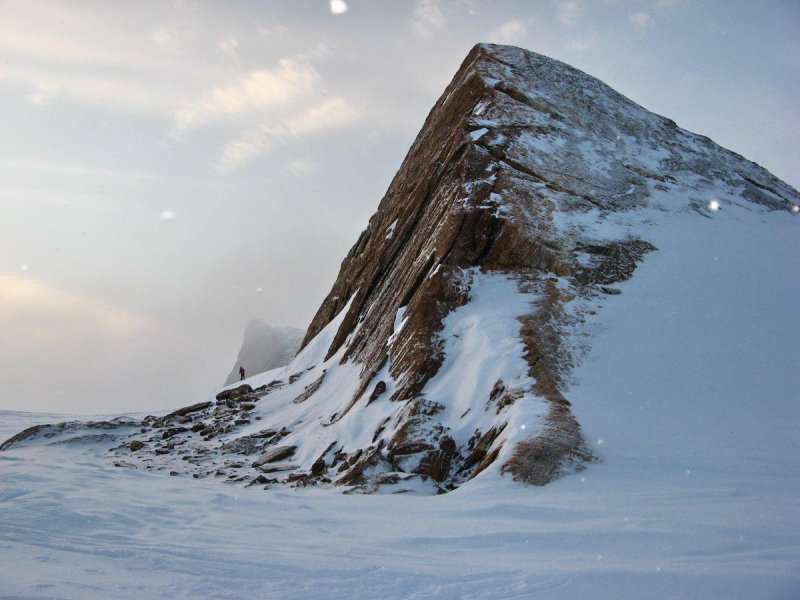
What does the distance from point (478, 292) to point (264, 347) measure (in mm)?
54707

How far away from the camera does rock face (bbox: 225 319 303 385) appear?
59.3 metres

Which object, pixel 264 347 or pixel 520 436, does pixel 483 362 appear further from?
pixel 264 347

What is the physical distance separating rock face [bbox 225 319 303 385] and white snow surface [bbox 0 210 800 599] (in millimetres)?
44933

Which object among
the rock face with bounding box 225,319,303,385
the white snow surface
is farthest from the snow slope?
the rock face with bounding box 225,319,303,385

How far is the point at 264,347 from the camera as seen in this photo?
65938 millimetres

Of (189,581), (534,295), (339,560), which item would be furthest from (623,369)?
(189,581)

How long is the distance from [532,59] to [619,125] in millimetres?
5256

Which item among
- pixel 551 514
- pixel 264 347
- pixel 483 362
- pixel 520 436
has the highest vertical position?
pixel 264 347

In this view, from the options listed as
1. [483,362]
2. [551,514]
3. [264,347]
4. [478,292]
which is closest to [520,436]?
[551,514]

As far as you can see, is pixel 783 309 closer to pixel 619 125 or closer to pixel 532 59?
pixel 619 125

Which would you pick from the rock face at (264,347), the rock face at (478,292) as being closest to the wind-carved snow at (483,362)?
the rock face at (478,292)

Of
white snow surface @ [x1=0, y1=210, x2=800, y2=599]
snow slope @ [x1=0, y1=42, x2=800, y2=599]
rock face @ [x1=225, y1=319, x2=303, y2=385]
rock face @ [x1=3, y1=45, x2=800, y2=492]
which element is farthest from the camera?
rock face @ [x1=225, y1=319, x2=303, y2=385]

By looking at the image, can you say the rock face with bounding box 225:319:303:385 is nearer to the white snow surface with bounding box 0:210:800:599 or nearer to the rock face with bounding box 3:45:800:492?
the rock face with bounding box 3:45:800:492

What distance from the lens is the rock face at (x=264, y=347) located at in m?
59.3
